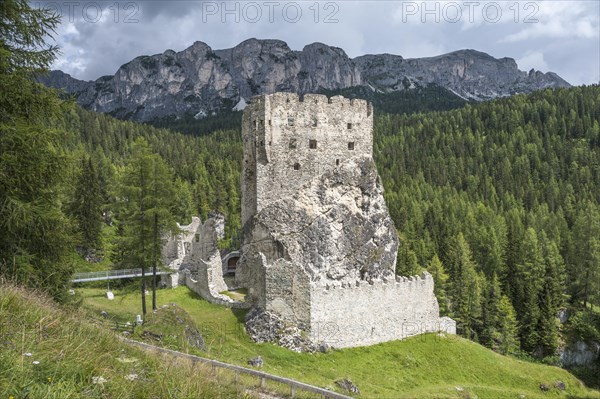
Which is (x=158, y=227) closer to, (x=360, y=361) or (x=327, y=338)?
(x=327, y=338)

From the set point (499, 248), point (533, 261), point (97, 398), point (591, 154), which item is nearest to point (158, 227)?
point (97, 398)

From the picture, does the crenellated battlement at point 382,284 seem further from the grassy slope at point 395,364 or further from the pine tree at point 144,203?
the pine tree at point 144,203

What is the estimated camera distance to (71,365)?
6.25 metres

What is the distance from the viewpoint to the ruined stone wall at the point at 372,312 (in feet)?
89.2

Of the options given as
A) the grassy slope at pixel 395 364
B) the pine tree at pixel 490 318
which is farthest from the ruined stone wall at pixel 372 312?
the pine tree at pixel 490 318

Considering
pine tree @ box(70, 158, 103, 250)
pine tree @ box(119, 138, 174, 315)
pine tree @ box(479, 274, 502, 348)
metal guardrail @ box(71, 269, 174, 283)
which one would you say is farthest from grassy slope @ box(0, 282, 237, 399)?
pine tree @ box(70, 158, 103, 250)

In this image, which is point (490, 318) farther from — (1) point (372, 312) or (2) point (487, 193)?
(2) point (487, 193)

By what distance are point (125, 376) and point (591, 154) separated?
147 metres

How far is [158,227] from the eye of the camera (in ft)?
91.2

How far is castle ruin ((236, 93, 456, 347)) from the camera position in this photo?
101ft

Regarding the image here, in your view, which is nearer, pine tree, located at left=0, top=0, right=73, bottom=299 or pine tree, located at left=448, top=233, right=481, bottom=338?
pine tree, located at left=0, top=0, right=73, bottom=299

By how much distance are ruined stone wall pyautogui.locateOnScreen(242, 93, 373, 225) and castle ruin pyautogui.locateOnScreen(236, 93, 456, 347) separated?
7 cm

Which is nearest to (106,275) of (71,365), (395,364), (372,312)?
(372,312)

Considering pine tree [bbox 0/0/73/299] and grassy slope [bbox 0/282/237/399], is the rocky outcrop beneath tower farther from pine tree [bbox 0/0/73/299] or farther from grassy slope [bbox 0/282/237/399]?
grassy slope [bbox 0/282/237/399]
